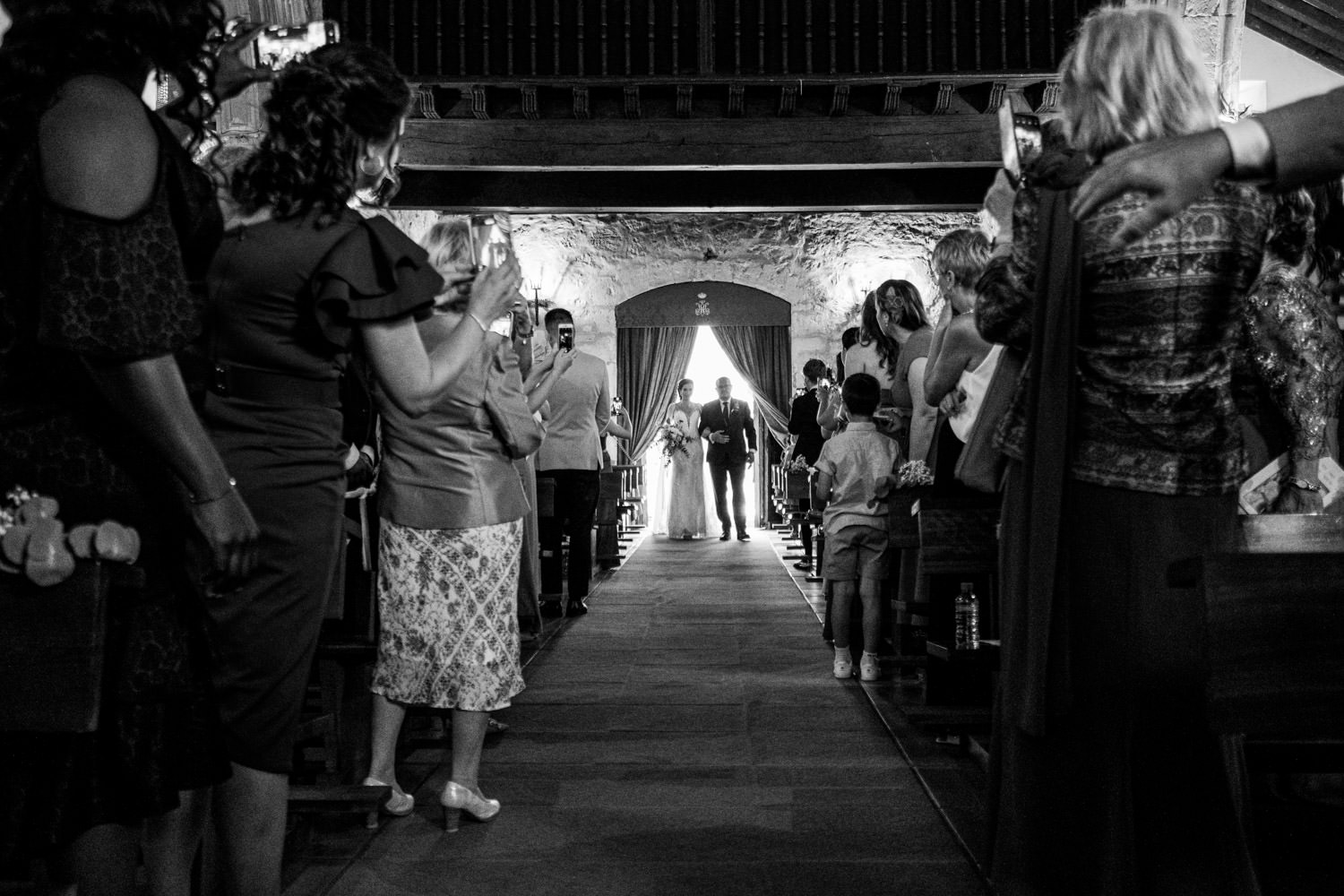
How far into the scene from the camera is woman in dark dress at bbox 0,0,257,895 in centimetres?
128

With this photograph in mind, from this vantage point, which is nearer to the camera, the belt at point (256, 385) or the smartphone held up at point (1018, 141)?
the belt at point (256, 385)

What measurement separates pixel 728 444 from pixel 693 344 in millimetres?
3337

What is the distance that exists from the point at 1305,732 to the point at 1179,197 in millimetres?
738

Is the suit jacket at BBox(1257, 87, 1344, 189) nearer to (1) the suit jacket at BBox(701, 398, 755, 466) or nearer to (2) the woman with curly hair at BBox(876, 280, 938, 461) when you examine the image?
(2) the woman with curly hair at BBox(876, 280, 938, 461)

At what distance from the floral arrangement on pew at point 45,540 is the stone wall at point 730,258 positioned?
1363 cm

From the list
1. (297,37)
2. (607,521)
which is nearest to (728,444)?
(607,521)

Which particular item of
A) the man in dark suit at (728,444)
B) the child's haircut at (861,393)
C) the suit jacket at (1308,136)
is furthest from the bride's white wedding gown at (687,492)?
the suit jacket at (1308,136)

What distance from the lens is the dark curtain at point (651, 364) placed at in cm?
1614

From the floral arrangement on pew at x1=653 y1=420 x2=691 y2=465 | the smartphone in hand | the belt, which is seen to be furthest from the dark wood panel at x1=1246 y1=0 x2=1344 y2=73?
the belt

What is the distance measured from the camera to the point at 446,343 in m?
1.86

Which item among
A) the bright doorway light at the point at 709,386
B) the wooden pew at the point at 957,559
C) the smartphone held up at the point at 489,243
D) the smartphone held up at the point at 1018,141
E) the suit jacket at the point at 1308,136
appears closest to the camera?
the suit jacket at the point at 1308,136

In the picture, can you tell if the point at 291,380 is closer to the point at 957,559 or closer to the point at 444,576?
the point at 444,576

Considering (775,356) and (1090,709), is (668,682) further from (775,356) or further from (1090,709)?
(775,356)

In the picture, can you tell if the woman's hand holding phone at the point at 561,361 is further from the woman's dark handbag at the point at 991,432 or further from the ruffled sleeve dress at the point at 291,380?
the ruffled sleeve dress at the point at 291,380
